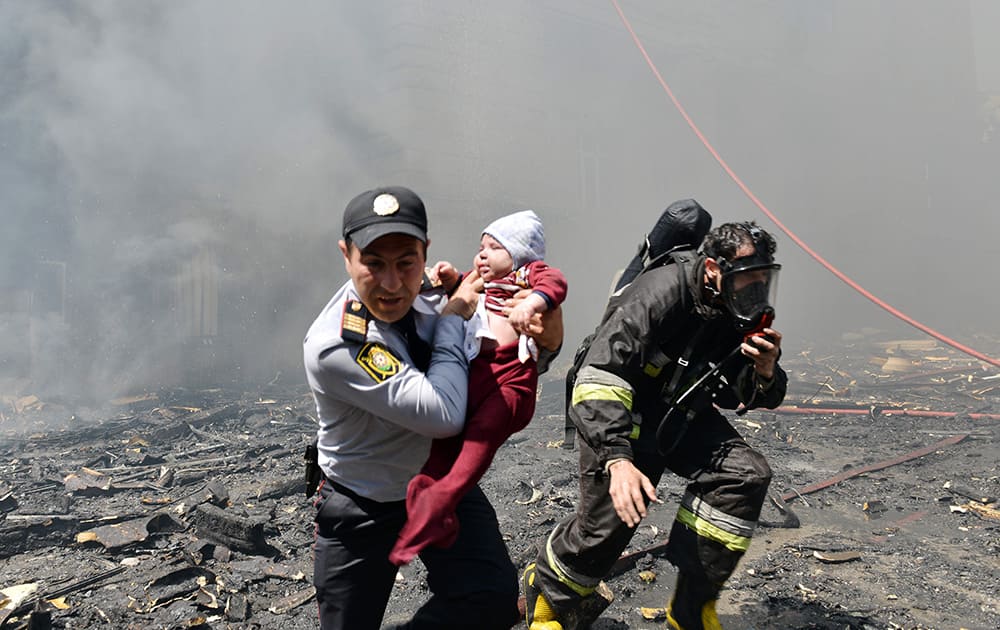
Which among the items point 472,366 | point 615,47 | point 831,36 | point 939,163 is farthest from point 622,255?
point 472,366

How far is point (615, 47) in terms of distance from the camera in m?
19.0

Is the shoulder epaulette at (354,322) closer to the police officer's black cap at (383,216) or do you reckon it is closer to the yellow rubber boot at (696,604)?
the police officer's black cap at (383,216)

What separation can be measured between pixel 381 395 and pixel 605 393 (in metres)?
1.14

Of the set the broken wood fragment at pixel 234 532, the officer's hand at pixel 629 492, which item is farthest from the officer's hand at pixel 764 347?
the broken wood fragment at pixel 234 532

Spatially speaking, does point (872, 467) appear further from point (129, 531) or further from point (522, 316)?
point (129, 531)

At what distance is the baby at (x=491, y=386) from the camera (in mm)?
1542

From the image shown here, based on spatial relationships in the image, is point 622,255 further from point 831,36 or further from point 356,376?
point 356,376

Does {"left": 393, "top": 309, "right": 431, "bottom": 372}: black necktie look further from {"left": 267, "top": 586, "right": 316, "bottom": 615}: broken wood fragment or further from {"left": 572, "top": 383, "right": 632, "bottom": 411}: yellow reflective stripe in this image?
{"left": 267, "top": 586, "right": 316, "bottom": 615}: broken wood fragment

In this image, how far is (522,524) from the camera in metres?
4.27

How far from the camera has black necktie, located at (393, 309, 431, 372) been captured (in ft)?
5.57

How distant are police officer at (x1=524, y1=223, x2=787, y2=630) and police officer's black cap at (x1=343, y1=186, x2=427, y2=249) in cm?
113

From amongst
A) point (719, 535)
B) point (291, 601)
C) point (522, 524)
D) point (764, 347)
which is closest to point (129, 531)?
point (291, 601)

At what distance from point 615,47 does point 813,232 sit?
415 inches

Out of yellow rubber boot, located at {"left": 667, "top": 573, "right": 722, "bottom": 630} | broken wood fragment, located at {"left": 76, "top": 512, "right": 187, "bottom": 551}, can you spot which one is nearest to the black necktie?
yellow rubber boot, located at {"left": 667, "top": 573, "right": 722, "bottom": 630}
